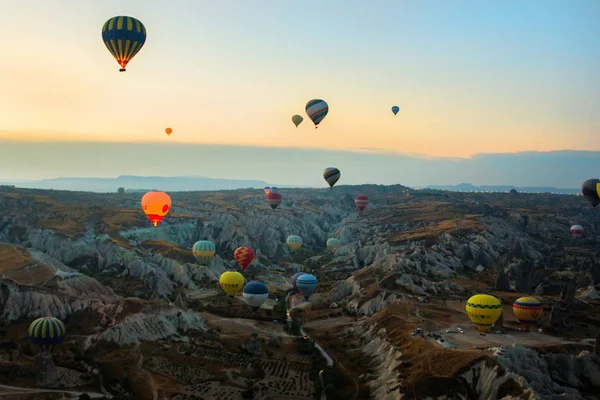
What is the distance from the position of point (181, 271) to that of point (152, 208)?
24.1 meters

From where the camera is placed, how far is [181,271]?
351 ft

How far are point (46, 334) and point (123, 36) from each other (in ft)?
112

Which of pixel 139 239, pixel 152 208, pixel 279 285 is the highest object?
pixel 152 208

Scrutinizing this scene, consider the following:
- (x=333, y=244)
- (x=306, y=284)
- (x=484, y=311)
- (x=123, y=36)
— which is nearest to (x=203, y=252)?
(x=306, y=284)

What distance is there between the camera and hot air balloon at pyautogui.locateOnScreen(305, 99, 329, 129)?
96.8 meters

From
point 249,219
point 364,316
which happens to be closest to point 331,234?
point 249,219

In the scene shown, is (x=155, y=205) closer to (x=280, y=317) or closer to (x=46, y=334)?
(x=280, y=317)

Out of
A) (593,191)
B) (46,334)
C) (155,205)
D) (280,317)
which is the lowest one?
(280,317)

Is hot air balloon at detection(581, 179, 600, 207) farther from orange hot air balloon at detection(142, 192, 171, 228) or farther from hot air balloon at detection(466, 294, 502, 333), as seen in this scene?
orange hot air balloon at detection(142, 192, 171, 228)

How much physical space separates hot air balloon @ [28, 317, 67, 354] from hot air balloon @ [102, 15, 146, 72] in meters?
30.2

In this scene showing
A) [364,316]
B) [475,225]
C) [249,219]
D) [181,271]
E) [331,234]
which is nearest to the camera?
[364,316]

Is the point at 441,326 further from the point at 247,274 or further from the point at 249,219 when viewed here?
the point at 249,219

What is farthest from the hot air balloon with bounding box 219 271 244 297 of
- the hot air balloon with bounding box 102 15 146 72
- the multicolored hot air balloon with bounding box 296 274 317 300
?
the hot air balloon with bounding box 102 15 146 72

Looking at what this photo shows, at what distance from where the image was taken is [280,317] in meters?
85.4
